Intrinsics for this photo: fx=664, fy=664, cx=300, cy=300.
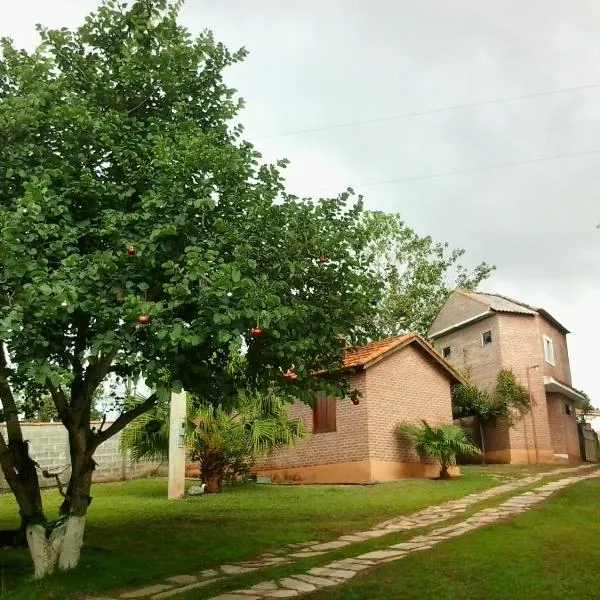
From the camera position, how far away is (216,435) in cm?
1662

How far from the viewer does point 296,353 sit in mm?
7301

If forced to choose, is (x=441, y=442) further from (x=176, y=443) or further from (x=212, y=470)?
(x=176, y=443)

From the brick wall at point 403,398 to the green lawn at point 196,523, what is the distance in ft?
4.71

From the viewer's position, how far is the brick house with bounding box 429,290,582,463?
2791 cm

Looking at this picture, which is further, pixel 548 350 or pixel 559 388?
pixel 548 350

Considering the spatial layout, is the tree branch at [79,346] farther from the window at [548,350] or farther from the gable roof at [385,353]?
the window at [548,350]

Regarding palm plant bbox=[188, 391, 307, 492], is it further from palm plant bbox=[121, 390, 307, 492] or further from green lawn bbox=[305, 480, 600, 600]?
green lawn bbox=[305, 480, 600, 600]

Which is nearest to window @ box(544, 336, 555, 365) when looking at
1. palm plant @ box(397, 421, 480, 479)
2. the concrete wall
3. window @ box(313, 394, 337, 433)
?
palm plant @ box(397, 421, 480, 479)

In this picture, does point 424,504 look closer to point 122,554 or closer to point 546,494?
point 546,494

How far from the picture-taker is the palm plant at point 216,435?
1648cm

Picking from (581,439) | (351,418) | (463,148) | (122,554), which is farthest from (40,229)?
(581,439)

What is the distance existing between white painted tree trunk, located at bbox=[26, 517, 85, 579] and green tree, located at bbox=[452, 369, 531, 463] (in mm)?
21818

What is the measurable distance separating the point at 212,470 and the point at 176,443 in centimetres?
183

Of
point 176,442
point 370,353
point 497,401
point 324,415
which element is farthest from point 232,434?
point 497,401
